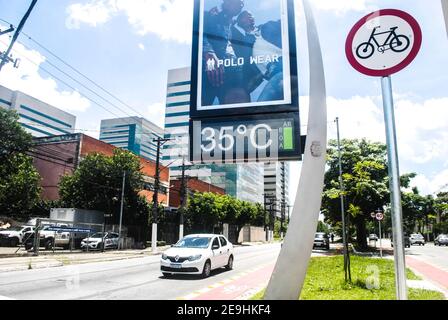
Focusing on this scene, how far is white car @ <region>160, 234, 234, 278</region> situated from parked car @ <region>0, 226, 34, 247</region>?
16.5 meters

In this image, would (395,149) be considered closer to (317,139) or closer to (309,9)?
(317,139)

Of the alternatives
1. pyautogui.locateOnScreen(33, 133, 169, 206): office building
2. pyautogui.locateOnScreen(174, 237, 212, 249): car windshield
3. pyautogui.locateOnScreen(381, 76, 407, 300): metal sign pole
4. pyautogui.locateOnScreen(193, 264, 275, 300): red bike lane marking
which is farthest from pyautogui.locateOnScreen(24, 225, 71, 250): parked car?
pyautogui.locateOnScreen(381, 76, 407, 300): metal sign pole

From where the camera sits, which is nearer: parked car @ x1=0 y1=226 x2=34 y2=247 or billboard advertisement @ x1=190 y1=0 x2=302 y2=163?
billboard advertisement @ x1=190 y1=0 x2=302 y2=163

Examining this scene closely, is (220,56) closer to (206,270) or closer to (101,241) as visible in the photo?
(206,270)

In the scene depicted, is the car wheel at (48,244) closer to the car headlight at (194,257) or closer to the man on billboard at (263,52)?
the car headlight at (194,257)

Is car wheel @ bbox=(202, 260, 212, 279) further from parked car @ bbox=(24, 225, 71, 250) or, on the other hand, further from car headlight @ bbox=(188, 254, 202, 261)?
parked car @ bbox=(24, 225, 71, 250)

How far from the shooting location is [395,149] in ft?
10.0

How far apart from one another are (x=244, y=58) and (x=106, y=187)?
2888 cm

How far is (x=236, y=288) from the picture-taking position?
9602 mm

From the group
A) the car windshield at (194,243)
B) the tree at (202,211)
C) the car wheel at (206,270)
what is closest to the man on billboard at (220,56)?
the car wheel at (206,270)

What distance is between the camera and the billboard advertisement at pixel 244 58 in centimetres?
443

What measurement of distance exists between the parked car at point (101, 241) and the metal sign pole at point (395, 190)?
24136 millimetres

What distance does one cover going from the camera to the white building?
203 ft
